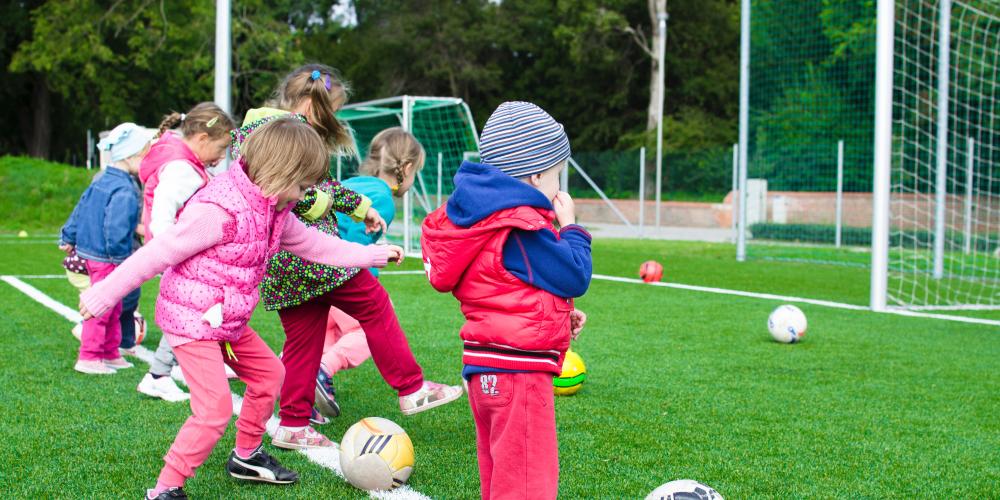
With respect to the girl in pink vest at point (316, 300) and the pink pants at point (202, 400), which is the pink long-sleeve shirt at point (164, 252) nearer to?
the pink pants at point (202, 400)

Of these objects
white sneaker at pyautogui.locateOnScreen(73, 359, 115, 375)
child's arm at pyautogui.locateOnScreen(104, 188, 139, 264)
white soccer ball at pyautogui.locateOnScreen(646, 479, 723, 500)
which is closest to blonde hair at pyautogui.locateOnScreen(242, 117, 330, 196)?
white soccer ball at pyautogui.locateOnScreen(646, 479, 723, 500)

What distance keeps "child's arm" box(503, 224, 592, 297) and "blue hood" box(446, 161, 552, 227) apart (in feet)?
0.32

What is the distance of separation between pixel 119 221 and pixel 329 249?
2631mm

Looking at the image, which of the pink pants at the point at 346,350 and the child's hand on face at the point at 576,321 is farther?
the pink pants at the point at 346,350

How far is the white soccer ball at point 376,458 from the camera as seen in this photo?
3.61 metres

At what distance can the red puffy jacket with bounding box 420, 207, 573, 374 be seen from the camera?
2.75 m

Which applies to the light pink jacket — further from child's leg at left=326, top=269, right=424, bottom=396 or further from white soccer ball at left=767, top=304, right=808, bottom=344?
white soccer ball at left=767, top=304, right=808, bottom=344

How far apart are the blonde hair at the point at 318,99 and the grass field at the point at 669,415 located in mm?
1420

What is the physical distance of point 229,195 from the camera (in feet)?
11.2

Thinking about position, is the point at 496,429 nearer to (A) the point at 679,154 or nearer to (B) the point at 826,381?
(B) the point at 826,381

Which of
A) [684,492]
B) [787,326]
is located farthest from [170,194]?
[787,326]

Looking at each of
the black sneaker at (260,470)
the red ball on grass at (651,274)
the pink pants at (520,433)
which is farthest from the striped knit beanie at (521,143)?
the red ball on grass at (651,274)

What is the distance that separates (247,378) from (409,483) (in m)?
0.77

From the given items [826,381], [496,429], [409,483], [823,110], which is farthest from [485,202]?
[823,110]
